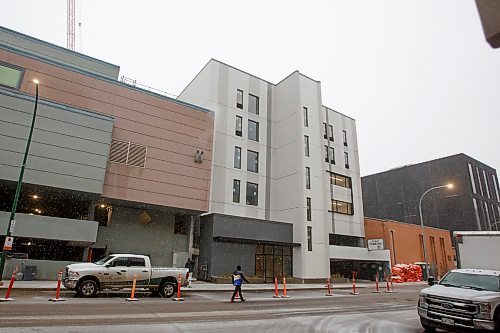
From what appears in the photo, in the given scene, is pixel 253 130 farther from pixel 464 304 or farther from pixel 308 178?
pixel 464 304

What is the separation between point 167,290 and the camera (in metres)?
17.1

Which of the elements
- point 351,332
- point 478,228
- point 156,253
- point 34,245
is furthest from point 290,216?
point 478,228

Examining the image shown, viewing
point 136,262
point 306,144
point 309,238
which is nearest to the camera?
point 136,262

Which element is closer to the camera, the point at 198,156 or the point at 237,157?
the point at 198,156

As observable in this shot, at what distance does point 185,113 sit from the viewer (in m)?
32.1

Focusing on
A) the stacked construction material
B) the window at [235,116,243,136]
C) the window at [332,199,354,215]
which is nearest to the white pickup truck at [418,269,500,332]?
the window at [235,116,243,136]

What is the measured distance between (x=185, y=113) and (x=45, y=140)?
479 inches

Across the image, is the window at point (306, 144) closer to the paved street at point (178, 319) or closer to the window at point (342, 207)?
the window at point (342, 207)

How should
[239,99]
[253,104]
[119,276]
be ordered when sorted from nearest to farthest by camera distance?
1. [119,276]
2. [239,99]
3. [253,104]

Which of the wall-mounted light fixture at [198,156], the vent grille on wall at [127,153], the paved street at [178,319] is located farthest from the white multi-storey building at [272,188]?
the paved street at [178,319]

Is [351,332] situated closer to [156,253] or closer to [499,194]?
[156,253]

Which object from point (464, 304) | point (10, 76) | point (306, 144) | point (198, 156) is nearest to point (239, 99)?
point (306, 144)

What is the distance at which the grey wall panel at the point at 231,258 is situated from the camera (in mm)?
29094

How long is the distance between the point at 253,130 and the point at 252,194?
24.6 feet
